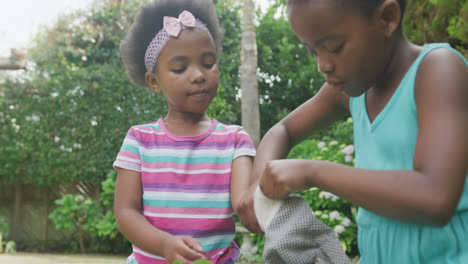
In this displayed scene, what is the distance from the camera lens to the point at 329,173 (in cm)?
105

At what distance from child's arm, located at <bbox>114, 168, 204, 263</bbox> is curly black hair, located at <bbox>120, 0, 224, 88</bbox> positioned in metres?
0.62

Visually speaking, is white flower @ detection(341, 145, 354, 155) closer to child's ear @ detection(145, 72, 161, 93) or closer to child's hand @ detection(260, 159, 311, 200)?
child's ear @ detection(145, 72, 161, 93)

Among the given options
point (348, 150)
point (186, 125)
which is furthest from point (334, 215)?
point (186, 125)

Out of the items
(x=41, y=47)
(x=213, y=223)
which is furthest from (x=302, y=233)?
(x=41, y=47)

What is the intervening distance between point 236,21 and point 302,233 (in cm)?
799

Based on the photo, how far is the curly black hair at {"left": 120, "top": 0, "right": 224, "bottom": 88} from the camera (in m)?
1.98

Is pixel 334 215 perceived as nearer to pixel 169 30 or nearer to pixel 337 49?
pixel 169 30

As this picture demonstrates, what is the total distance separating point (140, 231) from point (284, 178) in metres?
0.75

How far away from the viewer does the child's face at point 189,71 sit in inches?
69.3

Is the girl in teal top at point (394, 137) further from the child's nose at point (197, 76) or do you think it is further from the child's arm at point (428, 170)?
the child's nose at point (197, 76)

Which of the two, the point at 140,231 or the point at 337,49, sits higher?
the point at 337,49

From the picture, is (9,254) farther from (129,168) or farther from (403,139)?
(403,139)

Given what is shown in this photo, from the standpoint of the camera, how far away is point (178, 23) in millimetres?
1837

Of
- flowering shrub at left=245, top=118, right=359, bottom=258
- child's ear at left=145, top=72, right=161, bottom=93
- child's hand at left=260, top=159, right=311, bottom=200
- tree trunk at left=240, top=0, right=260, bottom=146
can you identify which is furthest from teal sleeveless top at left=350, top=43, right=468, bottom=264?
tree trunk at left=240, top=0, right=260, bottom=146
